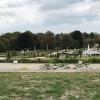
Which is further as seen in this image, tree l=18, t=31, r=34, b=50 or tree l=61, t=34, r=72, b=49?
tree l=18, t=31, r=34, b=50

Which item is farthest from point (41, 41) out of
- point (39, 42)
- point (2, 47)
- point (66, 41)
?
point (2, 47)

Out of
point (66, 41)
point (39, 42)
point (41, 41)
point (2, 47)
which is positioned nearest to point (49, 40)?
point (41, 41)

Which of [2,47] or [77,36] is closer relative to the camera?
[2,47]

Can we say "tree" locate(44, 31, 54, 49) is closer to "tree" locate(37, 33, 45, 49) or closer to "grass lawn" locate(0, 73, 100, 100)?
"tree" locate(37, 33, 45, 49)

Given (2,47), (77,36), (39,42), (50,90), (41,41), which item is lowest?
(50,90)

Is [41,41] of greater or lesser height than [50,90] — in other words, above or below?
above

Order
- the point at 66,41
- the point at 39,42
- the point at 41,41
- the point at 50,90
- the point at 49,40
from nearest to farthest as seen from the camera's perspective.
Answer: the point at 50,90, the point at 66,41, the point at 49,40, the point at 41,41, the point at 39,42

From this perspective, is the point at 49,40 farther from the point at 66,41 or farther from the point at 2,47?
the point at 2,47

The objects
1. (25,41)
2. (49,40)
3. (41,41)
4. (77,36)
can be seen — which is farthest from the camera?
(77,36)

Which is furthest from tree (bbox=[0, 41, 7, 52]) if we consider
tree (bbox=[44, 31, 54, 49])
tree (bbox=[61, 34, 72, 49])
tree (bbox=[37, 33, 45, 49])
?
tree (bbox=[61, 34, 72, 49])

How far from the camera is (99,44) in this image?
95750 mm

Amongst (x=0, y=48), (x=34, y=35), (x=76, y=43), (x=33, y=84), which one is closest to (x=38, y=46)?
(x=34, y=35)

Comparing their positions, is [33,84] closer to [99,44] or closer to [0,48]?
Answer: [0,48]

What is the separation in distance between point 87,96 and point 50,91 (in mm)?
1866
